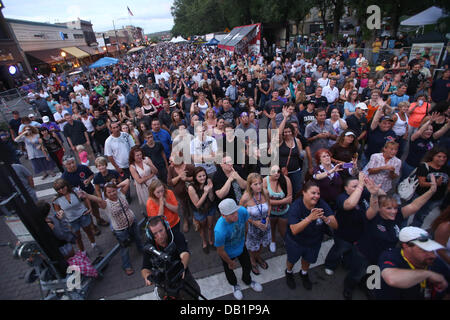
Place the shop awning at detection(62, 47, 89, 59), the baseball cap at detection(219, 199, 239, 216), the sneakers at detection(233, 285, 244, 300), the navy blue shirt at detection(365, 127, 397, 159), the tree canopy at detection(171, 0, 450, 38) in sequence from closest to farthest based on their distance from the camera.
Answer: the baseball cap at detection(219, 199, 239, 216)
the sneakers at detection(233, 285, 244, 300)
the navy blue shirt at detection(365, 127, 397, 159)
the tree canopy at detection(171, 0, 450, 38)
the shop awning at detection(62, 47, 89, 59)

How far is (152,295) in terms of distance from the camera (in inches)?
141

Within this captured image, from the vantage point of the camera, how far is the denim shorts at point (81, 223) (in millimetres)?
4125

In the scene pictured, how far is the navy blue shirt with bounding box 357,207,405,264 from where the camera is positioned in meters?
2.76

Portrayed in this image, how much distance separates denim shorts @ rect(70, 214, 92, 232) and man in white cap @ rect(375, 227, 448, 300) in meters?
4.63

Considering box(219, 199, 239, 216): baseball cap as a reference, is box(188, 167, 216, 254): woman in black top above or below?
→ below

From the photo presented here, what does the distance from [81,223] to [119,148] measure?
6.25ft

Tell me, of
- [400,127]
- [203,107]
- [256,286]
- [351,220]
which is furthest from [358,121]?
[256,286]

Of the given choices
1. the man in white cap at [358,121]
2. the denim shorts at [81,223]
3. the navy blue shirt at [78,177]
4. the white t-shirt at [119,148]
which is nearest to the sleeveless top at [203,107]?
the white t-shirt at [119,148]

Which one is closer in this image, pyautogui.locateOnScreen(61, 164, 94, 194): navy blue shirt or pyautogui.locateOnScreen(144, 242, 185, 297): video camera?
pyautogui.locateOnScreen(144, 242, 185, 297): video camera

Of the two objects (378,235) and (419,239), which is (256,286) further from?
(419,239)

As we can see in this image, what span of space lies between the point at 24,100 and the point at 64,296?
16.0 m

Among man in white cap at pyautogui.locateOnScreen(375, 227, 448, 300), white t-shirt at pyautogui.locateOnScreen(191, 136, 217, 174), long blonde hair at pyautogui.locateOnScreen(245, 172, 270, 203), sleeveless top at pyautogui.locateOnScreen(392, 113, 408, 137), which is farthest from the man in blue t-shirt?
sleeveless top at pyautogui.locateOnScreen(392, 113, 408, 137)

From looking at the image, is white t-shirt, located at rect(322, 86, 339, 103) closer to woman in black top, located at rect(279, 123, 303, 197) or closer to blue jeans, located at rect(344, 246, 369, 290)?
woman in black top, located at rect(279, 123, 303, 197)

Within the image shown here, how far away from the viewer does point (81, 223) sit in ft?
13.8
